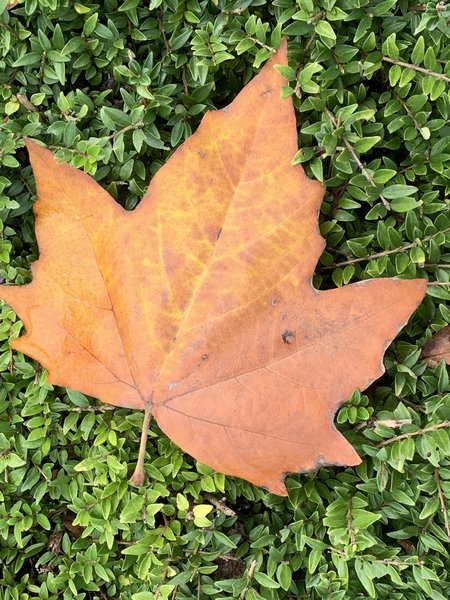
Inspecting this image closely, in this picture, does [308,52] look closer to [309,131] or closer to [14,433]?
[309,131]

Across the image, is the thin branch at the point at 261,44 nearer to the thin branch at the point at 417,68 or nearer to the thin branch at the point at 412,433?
the thin branch at the point at 417,68

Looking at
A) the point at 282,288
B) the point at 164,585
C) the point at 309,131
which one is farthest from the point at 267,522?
the point at 309,131

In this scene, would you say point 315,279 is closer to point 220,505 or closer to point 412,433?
point 412,433

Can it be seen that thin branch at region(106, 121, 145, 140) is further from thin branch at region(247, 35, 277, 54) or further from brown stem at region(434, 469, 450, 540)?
brown stem at region(434, 469, 450, 540)

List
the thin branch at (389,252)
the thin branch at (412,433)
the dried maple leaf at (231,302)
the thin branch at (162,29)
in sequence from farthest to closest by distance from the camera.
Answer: the thin branch at (162,29), the thin branch at (389,252), the thin branch at (412,433), the dried maple leaf at (231,302)

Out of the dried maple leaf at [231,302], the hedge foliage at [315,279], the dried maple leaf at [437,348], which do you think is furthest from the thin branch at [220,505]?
the dried maple leaf at [437,348]

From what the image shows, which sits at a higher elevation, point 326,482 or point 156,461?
point 156,461

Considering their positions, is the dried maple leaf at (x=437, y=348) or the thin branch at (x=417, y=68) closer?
the thin branch at (x=417, y=68)
